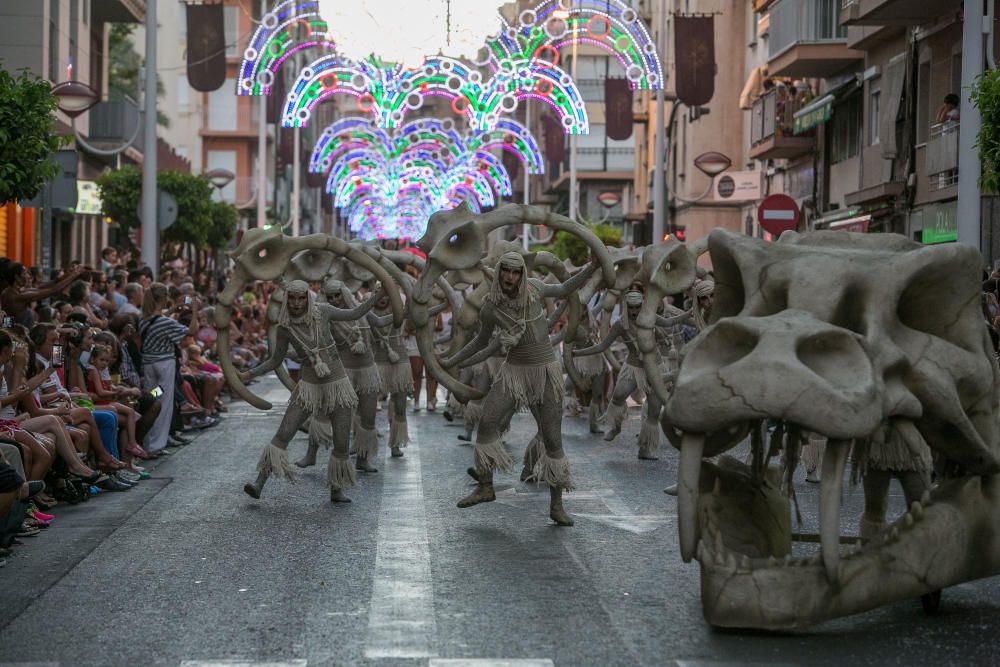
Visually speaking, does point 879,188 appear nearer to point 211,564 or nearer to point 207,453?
point 207,453

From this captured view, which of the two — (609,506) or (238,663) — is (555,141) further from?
(238,663)

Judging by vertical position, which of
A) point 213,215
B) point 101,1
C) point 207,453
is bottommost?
point 207,453

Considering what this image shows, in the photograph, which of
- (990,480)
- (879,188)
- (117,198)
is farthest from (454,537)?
(117,198)

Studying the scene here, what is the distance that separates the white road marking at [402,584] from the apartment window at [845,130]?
884 inches

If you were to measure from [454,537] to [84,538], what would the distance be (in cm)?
239

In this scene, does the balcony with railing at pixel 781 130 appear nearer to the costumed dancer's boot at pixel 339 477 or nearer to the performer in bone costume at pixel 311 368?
the performer in bone costume at pixel 311 368

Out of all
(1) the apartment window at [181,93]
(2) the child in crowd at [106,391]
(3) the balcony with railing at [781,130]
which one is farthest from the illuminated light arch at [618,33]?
(1) the apartment window at [181,93]

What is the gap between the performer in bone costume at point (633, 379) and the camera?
56.0ft

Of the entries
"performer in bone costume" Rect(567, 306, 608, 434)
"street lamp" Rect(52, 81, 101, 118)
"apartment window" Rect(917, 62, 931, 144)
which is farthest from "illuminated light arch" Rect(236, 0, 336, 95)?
"performer in bone costume" Rect(567, 306, 608, 434)

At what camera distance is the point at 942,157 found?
2698 cm

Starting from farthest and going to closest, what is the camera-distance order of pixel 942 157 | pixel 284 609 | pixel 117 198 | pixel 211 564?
pixel 117 198, pixel 942 157, pixel 211 564, pixel 284 609

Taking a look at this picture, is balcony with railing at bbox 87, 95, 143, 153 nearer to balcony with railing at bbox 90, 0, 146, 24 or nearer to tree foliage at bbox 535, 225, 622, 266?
balcony with railing at bbox 90, 0, 146, 24

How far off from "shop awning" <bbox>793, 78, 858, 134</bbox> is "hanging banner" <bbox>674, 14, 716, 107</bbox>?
426 cm

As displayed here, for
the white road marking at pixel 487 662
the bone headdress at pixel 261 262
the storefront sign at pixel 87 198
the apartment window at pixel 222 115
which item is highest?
the apartment window at pixel 222 115
